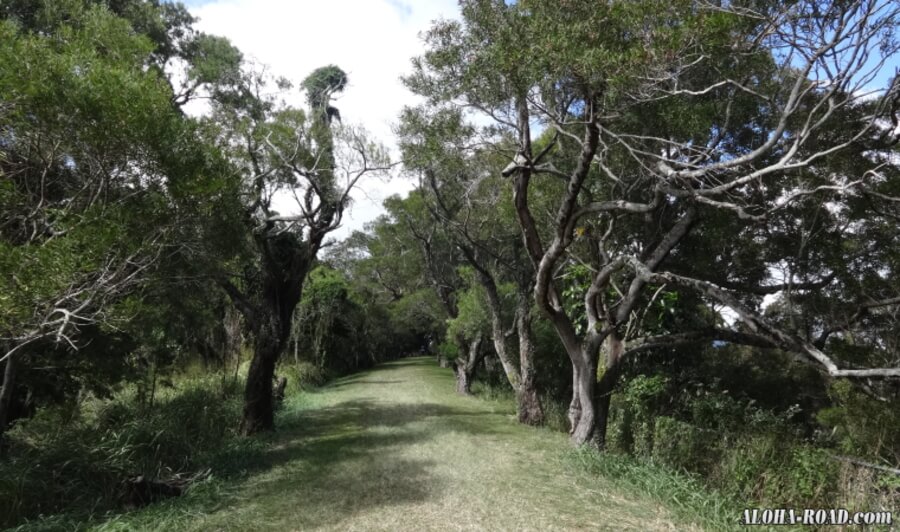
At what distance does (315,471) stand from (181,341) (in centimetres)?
653

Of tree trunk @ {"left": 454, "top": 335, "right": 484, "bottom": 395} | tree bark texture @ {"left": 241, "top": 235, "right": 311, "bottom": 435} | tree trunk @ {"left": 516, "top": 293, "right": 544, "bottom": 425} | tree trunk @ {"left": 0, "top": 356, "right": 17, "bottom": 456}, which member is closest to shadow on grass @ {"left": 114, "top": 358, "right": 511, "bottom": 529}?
tree bark texture @ {"left": 241, "top": 235, "right": 311, "bottom": 435}

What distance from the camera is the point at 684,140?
672 centimetres

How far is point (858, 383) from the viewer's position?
5.63 meters

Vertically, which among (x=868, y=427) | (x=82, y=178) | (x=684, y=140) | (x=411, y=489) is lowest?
(x=411, y=489)

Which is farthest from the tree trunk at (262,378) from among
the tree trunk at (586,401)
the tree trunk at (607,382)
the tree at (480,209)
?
the tree trunk at (607,382)

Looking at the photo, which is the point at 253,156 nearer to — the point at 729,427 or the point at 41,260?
the point at 41,260

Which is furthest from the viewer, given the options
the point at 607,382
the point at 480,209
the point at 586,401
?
the point at 480,209

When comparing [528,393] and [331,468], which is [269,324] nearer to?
[331,468]

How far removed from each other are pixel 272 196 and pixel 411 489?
6.02 metres

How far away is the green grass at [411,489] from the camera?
457 cm

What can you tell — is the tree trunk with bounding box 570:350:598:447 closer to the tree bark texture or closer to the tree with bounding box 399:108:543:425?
the tree with bounding box 399:108:543:425

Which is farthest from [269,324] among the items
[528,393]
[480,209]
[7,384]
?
[480,209]

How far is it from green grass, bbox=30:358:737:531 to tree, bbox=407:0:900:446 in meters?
1.55

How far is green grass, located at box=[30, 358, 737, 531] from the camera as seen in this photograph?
4570 mm
